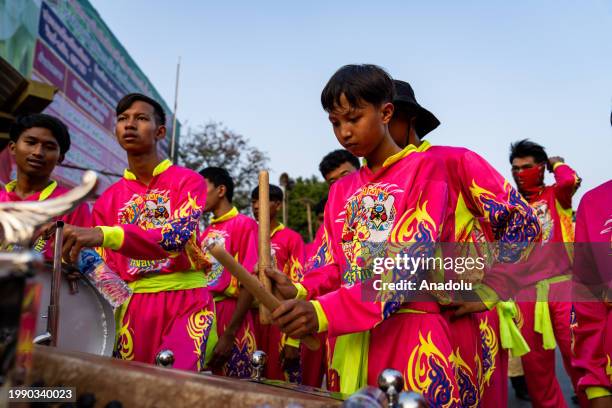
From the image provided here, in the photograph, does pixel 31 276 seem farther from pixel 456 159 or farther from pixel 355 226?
pixel 456 159

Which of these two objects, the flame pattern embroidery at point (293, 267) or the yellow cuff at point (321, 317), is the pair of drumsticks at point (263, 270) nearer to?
the yellow cuff at point (321, 317)

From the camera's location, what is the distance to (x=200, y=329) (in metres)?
3.25

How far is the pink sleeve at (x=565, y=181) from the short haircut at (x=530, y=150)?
0.55 meters

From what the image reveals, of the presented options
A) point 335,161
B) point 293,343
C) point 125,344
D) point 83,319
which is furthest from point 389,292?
point 335,161

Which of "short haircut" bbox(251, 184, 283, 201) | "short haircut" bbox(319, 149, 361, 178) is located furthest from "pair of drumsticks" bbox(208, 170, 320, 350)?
"short haircut" bbox(251, 184, 283, 201)

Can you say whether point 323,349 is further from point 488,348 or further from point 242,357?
point 488,348

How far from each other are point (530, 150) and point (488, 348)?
11.2 ft

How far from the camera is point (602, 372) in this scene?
2232 millimetres

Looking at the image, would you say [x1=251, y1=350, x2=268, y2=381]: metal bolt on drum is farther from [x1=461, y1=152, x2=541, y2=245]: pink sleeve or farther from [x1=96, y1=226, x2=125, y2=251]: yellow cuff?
[x1=461, y1=152, x2=541, y2=245]: pink sleeve

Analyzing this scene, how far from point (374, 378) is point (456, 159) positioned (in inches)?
42.4

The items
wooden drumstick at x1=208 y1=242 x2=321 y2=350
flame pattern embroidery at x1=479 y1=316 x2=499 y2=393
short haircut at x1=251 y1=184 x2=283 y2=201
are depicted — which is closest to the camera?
wooden drumstick at x1=208 y1=242 x2=321 y2=350

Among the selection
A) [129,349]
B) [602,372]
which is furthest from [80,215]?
[602,372]

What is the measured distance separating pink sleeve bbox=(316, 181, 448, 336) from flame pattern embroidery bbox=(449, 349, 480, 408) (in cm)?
38

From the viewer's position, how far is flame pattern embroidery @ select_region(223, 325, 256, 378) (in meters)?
4.79
